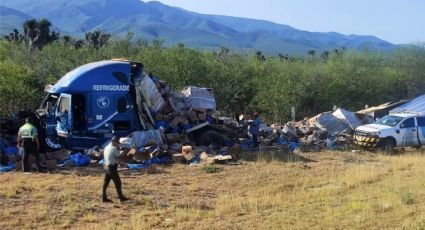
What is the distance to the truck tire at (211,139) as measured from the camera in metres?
20.7

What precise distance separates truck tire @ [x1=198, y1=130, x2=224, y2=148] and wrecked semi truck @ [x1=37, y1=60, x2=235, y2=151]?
6.14 ft

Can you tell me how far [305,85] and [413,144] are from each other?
18.1m

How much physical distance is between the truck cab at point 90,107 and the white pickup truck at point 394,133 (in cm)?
1013

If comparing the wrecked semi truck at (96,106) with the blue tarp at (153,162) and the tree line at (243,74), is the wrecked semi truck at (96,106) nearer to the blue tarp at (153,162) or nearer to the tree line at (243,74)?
the blue tarp at (153,162)

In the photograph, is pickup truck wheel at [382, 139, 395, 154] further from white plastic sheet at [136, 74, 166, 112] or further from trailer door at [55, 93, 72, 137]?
trailer door at [55, 93, 72, 137]

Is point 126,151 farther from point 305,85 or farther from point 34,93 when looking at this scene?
point 305,85

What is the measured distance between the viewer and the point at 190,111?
21188 mm

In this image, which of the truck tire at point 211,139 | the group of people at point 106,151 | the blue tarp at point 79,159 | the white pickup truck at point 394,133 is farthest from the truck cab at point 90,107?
the white pickup truck at point 394,133

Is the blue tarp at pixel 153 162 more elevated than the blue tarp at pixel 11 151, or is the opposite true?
the blue tarp at pixel 11 151

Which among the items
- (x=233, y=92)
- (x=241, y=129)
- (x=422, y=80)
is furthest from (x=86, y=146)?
(x=422, y=80)

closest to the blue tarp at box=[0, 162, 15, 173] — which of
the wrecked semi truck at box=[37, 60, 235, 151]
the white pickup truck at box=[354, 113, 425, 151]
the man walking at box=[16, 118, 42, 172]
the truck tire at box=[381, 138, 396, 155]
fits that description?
the man walking at box=[16, 118, 42, 172]

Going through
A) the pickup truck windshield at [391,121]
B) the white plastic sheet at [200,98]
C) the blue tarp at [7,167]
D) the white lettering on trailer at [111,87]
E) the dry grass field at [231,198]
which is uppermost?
the white lettering on trailer at [111,87]

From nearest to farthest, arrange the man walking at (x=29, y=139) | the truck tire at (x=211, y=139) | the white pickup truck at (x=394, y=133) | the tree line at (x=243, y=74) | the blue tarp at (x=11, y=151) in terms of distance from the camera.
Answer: the man walking at (x=29, y=139) → the blue tarp at (x=11, y=151) → the truck tire at (x=211, y=139) → the white pickup truck at (x=394, y=133) → the tree line at (x=243, y=74)

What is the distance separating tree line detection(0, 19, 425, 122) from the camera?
101 ft
